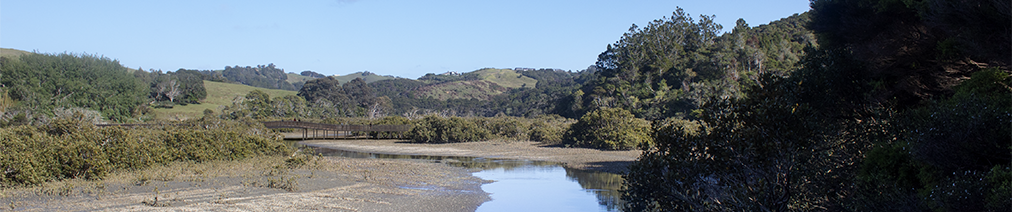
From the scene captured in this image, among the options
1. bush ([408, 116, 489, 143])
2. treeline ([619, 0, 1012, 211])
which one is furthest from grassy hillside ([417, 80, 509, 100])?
treeline ([619, 0, 1012, 211])

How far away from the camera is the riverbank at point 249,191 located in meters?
11.4

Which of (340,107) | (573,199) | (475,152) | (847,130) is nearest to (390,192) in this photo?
(573,199)

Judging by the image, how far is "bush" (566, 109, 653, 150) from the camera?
31875 millimetres

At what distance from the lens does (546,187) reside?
18531 mm

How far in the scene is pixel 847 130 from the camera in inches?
388

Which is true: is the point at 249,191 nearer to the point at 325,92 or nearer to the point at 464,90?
the point at 325,92

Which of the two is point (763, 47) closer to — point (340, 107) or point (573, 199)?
point (573, 199)

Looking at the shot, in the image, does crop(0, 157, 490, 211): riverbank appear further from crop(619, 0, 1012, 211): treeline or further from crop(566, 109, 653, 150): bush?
crop(566, 109, 653, 150): bush

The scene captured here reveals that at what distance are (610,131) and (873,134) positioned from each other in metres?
23.5

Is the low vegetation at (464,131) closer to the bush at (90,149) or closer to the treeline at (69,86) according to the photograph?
the bush at (90,149)

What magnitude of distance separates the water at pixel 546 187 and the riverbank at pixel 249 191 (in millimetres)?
698

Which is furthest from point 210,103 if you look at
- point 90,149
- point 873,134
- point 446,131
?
point 873,134

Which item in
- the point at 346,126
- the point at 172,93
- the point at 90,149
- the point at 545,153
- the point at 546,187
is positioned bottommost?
the point at 546,187

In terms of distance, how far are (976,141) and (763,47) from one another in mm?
62264
